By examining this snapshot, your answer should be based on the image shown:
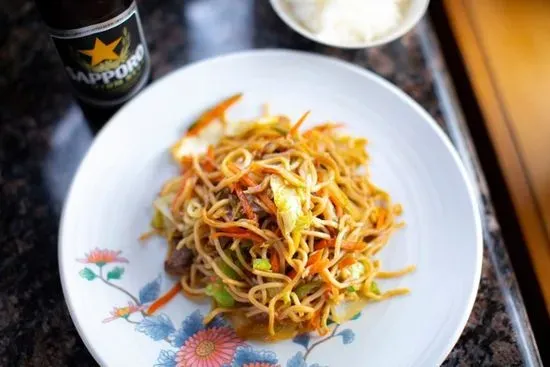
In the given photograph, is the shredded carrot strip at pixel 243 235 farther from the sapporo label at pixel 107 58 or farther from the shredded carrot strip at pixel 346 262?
the sapporo label at pixel 107 58

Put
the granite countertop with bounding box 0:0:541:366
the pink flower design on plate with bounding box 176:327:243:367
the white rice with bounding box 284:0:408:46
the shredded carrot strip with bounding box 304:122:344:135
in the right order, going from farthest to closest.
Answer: the white rice with bounding box 284:0:408:46 < the shredded carrot strip with bounding box 304:122:344:135 < the granite countertop with bounding box 0:0:541:366 < the pink flower design on plate with bounding box 176:327:243:367

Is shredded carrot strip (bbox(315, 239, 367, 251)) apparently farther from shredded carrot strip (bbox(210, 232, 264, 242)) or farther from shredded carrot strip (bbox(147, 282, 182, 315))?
shredded carrot strip (bbox(147, 282, 182, 315))

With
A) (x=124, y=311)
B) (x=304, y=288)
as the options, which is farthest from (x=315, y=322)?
(x=124, y=311)

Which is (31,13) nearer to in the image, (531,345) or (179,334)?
(179,334)

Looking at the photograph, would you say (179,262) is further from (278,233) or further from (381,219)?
(381,219)

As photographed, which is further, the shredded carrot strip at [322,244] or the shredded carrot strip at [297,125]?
the shredded carrot strip at [297,125]

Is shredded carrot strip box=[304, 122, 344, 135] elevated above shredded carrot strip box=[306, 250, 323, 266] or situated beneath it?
elevated above

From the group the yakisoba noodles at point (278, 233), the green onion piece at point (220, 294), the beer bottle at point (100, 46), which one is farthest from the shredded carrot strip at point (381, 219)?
the beer bottle at point (100, 46)

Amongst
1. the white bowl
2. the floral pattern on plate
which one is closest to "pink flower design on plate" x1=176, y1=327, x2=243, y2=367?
the floral pattern on plate
